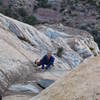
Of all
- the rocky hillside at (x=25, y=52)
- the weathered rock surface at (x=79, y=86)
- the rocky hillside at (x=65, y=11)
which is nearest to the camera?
the weathered rock surface at (x=79, y=86)

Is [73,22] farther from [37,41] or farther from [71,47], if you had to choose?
[37,41]

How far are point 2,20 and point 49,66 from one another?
586 centimetres

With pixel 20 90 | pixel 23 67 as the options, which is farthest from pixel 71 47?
pixel 20 90

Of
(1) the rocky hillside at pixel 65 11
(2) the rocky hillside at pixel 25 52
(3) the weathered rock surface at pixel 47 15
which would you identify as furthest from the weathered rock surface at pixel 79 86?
(3) the weathered rock surface at pixel 47 15

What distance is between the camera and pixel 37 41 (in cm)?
2784

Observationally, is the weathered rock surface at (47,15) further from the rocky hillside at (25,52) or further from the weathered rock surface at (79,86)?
the weathered rock surface at (79,86)

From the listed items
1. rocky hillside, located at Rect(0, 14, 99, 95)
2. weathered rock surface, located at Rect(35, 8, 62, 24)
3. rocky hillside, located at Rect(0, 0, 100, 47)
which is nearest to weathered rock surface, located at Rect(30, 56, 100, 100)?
rocky hillside, located at Rect(0, 14, 99, 95)

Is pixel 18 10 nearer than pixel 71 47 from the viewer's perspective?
No

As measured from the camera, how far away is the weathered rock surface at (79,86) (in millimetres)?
9753

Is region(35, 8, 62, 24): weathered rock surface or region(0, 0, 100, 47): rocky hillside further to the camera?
region(35, 8, 62, 24): weathered rock surface

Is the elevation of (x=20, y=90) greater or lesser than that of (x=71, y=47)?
greater

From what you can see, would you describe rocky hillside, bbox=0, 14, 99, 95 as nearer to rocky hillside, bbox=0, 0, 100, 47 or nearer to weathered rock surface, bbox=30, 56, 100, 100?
weathered rock surface, bbox=30, 56, 100, 100

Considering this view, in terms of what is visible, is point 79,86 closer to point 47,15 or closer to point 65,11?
point 47,15

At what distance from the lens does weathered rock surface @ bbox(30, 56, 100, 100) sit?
9.75 m
